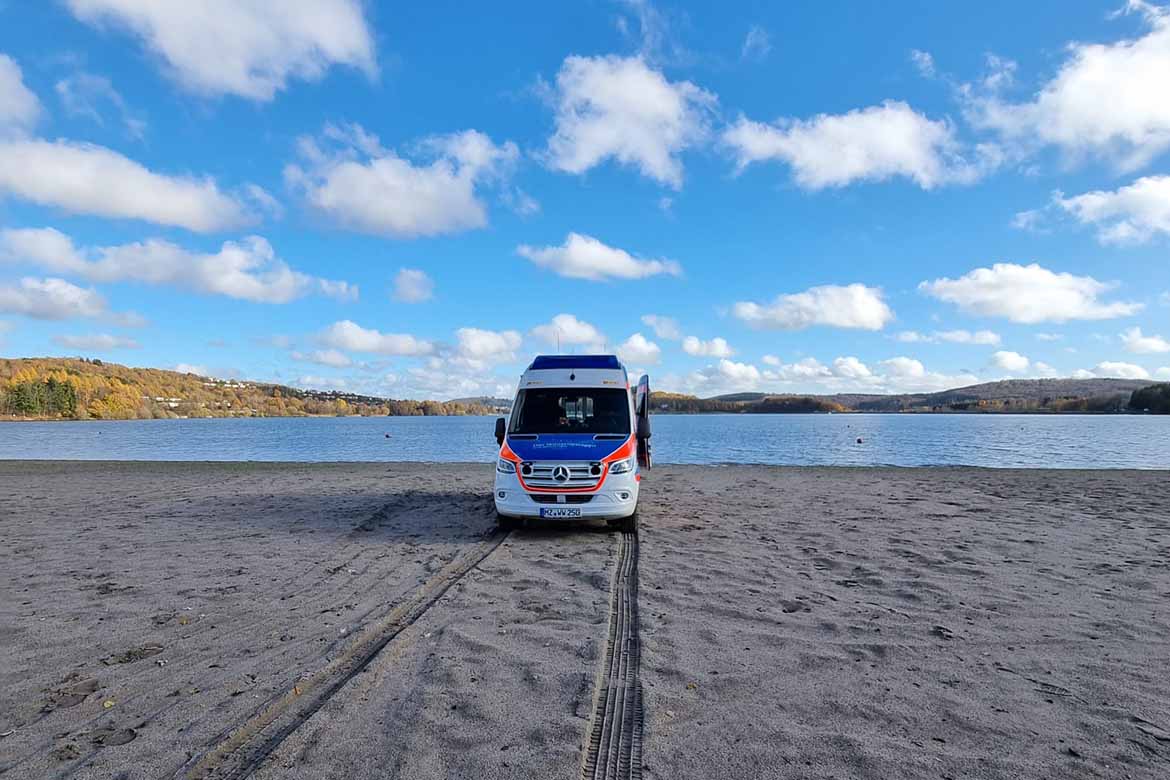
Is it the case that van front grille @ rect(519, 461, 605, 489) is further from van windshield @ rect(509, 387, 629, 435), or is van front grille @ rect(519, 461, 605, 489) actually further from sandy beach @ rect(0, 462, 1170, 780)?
van windshield @ rect(509, 387, 629, 435)

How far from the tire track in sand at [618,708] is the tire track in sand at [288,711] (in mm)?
1834

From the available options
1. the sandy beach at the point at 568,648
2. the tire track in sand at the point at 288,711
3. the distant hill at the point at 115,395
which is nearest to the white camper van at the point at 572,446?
the sandy beach at the point at 568,648

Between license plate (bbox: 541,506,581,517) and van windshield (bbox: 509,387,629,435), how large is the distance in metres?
1.52

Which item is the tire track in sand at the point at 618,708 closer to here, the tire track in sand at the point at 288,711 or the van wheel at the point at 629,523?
the tire track in sand at the point at 288,711

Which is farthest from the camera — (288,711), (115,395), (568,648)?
(115,395)

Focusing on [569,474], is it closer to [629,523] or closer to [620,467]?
[620,467]

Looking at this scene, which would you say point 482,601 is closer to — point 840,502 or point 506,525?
point 506,525

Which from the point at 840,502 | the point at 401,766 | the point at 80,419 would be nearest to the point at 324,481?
the point at 840,502

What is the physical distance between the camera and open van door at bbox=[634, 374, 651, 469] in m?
11.8

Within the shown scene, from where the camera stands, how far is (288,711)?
13.8 ft

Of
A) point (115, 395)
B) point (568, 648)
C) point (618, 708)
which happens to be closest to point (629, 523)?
point (568, 648)

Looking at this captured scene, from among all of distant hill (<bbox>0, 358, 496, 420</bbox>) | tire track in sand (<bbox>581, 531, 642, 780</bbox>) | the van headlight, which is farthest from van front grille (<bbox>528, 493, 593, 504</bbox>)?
distant hill (<bbox>0, 358, 496, 420</bbox>)

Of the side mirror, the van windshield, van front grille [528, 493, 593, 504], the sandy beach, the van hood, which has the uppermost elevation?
the van windshield

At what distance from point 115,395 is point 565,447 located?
567ft
